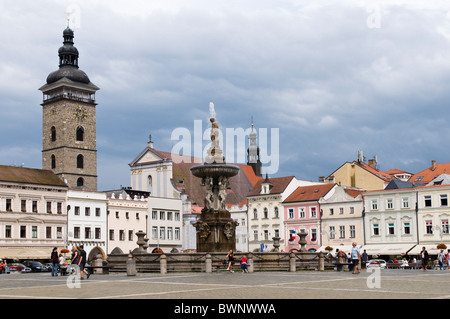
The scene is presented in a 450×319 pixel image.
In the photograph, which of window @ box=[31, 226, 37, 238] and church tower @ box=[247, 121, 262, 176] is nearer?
window @ box=[31, 226, 37, 238]

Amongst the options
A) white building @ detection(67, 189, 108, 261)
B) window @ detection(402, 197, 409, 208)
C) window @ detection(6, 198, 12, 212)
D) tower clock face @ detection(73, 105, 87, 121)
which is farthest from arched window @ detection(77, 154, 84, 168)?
window @ detection(402, 197, 409, 208)

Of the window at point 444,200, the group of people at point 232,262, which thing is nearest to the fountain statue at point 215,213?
the group of people at point 232,262

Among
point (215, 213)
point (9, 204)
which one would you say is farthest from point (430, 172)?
point (215, 213)

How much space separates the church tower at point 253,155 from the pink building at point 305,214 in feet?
123

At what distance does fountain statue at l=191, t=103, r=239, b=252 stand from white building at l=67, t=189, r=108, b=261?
37576 millimetres

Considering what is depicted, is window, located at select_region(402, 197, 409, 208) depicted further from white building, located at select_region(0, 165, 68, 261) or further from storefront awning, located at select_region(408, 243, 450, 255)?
white building, located at select_region(0, 165, 68, 261)

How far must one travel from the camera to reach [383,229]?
228 feet

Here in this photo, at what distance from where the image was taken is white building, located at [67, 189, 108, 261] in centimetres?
7156

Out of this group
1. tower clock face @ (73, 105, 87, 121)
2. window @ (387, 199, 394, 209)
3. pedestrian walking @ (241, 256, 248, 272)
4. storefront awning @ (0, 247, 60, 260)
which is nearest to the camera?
pedestrian walking @ (241, 256, 248, 272)

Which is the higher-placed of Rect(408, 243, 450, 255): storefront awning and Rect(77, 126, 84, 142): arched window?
Rect(77, 126, 84, 142): arched window

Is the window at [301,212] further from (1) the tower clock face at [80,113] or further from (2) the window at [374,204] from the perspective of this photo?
(1) the tower clock face at [80,113]

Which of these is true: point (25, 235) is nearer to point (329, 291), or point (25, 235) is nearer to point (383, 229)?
point (383, 229)
